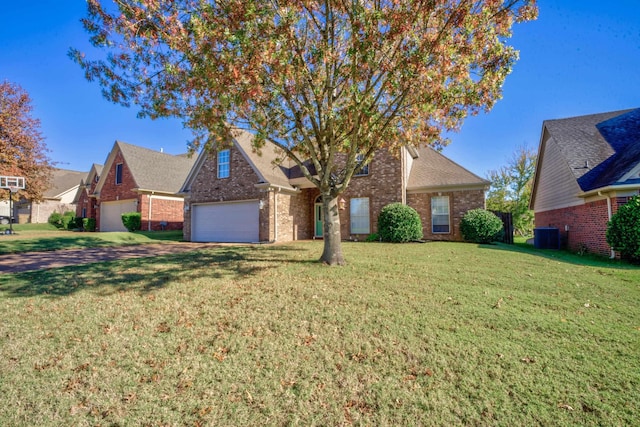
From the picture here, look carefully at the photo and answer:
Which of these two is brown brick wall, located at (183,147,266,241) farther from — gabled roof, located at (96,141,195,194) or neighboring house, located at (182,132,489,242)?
gabled roof, located at (96,141,195,194)

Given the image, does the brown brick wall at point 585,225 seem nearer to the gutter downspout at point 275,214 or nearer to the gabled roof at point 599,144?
the gabled roof at point 599,144

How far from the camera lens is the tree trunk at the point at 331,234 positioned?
805 cm

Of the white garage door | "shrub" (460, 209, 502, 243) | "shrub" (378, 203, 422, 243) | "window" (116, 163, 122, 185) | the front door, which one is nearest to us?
"shrub" (460, 209, 502, 243)

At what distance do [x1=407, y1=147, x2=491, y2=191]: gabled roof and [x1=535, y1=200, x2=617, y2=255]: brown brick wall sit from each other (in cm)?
380

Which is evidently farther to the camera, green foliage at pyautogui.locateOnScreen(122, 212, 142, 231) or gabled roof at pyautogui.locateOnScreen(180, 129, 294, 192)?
green foliage at pyautogui.locateOnScreen(122, 212, 142, 231)

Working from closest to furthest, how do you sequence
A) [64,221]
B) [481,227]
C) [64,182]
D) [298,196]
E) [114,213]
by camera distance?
1. [481,227]
2. [298,196]
3. [114,213]
4. [64,221]
5. [64,182]

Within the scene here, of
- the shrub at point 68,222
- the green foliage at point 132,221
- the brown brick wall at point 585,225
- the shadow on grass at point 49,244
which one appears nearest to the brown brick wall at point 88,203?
the shrub at point 68,222

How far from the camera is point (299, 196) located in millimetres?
17344

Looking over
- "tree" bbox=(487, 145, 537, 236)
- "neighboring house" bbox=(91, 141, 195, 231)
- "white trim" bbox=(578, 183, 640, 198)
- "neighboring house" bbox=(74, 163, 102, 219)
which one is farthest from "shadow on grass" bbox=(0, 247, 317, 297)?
"tree" bbox=(487, 145, 537, 236)

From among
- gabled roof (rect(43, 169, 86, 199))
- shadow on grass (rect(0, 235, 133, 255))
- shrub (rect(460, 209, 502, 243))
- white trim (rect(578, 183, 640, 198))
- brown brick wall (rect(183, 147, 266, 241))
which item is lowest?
shadow on grass (rect(0, 235, 133, 255))

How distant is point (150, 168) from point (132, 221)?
510 cm

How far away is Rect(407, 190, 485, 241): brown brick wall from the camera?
1479cm

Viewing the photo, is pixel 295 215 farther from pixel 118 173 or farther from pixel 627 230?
pixel 118 173

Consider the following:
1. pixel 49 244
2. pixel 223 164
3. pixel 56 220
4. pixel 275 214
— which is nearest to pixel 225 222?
pixel 223 164
